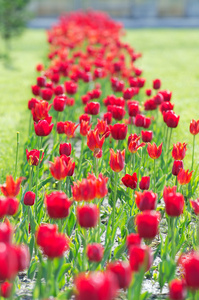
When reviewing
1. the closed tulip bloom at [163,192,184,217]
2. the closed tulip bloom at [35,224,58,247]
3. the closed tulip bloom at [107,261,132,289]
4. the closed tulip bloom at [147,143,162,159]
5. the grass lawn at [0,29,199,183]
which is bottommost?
the grass lawn at [0,29,199,183]

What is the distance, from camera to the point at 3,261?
1.41m

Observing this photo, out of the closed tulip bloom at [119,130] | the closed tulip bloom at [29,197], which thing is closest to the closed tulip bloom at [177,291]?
the closed tulip bloom at [29,197]

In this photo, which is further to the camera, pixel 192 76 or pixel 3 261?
pixel 192 76

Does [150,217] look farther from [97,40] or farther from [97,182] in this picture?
[97,40]

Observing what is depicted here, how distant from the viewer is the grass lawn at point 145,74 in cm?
564

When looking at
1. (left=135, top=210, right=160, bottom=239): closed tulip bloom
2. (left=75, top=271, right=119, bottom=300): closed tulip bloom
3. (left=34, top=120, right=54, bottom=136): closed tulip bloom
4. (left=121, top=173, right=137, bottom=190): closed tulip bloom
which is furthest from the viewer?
(left=34, top=120, right=54, bottom=136): closed tulip bloom

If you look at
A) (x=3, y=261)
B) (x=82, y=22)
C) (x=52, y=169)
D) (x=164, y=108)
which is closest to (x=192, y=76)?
(x=82, y=22)

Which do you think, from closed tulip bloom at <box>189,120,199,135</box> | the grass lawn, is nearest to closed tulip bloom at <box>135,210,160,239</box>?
closed tulip bloom at <box>189,120,199,135</box>

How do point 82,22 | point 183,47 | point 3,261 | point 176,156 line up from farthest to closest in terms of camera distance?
point 183,47, point 82,22, point 176,156, point 3,261

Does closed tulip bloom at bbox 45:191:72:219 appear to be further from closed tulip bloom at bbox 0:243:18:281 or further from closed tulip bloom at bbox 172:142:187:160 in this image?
closed tulip bloom at bbox 172:142:187:160

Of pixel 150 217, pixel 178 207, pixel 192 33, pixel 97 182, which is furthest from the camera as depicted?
pixel 192 33

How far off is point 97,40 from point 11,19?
3.90 m

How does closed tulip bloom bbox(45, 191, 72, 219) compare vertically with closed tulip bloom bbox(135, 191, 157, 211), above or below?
above

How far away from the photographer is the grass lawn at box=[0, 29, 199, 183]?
5.64 metres
